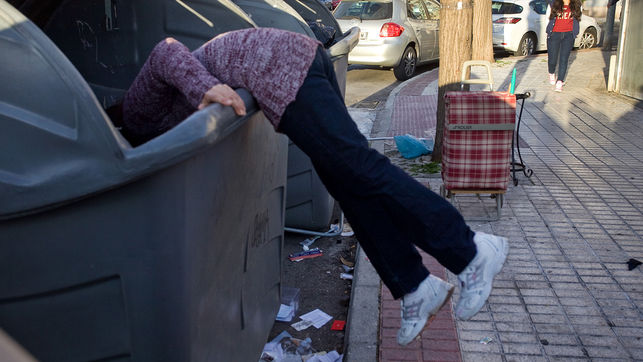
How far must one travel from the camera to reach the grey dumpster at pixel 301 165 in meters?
4.70

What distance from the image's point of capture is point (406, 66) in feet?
43.8

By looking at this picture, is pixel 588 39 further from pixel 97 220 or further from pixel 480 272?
pixel 97 220

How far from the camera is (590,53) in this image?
16.5 m

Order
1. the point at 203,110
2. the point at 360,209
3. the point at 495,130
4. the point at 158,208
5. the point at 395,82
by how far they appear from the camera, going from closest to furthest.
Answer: the point at 158,208 → the point at 203,110 → the point at 360,209 → the point at 495,130 → the point at 395,82

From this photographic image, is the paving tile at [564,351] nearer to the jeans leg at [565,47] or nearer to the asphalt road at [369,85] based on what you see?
the asphalt road at [369,85]

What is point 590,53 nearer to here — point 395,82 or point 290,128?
point 395,82

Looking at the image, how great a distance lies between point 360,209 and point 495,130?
2.76 meters

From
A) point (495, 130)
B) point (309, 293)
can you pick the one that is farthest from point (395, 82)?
point (309, 293)

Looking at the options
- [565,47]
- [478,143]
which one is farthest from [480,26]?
[478,143]

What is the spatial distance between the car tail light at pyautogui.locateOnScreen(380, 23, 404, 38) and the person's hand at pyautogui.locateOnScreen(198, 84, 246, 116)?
1088 cm

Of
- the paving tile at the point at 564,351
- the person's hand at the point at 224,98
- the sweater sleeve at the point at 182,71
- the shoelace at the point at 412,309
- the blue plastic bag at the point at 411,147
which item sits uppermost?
the sweater sleeve at the point at 182,71

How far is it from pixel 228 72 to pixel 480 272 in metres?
1.22

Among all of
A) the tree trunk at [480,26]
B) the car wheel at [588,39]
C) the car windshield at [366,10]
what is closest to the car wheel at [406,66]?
the car windshield at [366,10]

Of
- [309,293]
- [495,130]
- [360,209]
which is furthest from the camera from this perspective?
[495,130]
